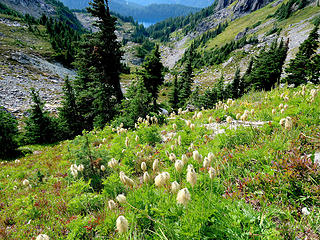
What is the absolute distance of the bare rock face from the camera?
123669 mm

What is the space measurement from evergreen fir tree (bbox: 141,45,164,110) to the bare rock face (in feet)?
569

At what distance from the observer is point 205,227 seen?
5.24 feet

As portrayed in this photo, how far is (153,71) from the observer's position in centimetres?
2109

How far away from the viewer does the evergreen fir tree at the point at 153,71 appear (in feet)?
67.2

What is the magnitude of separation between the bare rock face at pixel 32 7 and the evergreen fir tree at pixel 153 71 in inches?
6825

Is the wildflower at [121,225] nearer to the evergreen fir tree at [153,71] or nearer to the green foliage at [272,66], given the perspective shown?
the evergreen fir tree at [153,71]

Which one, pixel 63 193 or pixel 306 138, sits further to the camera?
pixel 63 193

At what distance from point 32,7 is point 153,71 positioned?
201 meters

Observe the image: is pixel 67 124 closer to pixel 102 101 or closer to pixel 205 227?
pixel 102 101

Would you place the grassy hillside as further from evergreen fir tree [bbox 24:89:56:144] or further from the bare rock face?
the bare rock face

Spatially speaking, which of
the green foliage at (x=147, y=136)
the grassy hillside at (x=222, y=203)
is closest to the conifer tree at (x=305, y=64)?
the green foliage at (x=147, y=136)

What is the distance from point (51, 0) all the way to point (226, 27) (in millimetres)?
216266

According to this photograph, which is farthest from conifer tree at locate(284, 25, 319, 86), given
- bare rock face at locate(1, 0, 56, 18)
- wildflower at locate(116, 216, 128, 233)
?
bare rock face at locate(1, 0, 56, 18)

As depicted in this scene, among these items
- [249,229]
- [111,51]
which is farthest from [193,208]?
[111,51]
